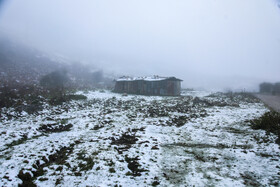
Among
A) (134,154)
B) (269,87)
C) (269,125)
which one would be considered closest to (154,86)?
(269,125)

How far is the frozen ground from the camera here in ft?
17.2

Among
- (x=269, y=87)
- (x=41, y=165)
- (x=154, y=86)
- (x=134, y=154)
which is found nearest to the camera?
(x=41, y=165)

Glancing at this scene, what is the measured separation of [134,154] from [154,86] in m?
29.6

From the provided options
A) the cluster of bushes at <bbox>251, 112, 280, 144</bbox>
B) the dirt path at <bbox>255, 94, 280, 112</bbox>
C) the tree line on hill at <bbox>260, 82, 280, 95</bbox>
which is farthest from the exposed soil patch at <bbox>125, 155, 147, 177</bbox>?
the tree line on hill at <bbox>260, 82, 280, 95</bbox>

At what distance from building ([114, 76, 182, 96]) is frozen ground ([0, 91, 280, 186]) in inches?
932

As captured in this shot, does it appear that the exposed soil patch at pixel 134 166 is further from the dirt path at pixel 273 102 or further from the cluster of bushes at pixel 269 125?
the dirt path at pixel 273 102

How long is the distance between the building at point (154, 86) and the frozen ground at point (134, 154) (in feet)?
77.6

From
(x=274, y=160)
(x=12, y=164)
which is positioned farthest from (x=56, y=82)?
(x=274, y=160)

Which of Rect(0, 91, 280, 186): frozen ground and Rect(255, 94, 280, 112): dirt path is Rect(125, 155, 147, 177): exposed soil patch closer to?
Rect(0, 91, 280, 186): frozen ground

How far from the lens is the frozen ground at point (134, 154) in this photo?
5242mm

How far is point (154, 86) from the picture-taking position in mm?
36031

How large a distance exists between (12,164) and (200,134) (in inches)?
375

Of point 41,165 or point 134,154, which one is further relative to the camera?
point 134,154

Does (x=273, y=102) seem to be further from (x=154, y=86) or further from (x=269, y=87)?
(x=269, y=87)
